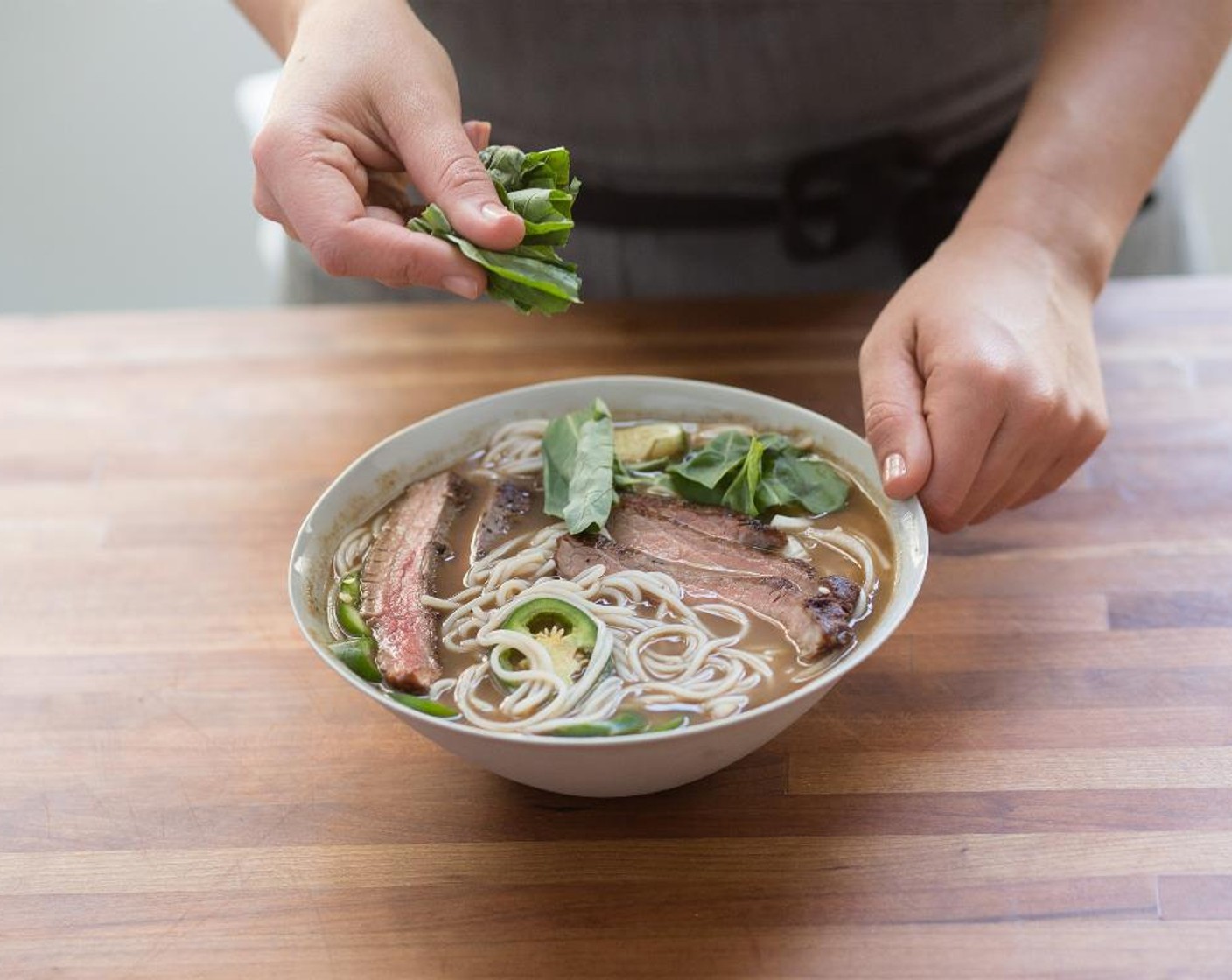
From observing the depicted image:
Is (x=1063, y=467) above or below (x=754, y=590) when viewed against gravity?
below

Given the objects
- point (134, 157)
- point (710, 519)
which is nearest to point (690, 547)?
point (710, 519)

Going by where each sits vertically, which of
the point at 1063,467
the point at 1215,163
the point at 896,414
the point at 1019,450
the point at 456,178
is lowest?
the point at 1215,163

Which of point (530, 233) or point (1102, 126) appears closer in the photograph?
point (530, 233)

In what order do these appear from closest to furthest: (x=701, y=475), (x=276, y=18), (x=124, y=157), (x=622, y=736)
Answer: (x=622, y=736) < (x=701, y=475) < (x=276, y=18) < (x=124, y=157)

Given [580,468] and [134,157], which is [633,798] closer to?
[580,468]

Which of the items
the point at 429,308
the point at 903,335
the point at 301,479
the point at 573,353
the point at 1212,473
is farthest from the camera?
the point at 429,308

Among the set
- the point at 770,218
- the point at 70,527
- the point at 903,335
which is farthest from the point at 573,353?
the point at 70,527

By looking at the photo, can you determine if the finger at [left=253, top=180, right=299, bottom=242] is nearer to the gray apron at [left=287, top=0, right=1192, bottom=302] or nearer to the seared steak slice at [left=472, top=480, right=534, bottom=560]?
the seared steak slice at [left=472, top=480, right=534, bottom=560]

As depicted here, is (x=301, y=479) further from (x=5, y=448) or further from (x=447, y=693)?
(x=447, y=693)
